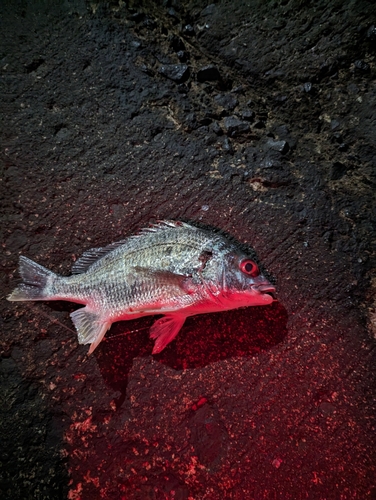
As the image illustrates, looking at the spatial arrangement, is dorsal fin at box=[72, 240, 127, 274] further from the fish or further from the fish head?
the fish head

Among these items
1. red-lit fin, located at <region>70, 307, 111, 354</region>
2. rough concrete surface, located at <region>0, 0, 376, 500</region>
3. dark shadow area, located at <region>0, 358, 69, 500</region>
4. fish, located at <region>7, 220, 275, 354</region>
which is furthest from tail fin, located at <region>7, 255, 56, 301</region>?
dark shadow area, located at <region>0, 358, 69, 500</region>

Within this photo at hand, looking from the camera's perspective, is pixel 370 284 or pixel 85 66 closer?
pixel 370 284

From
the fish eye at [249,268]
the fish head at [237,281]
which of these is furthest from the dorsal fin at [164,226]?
the fish eye at [249,268]

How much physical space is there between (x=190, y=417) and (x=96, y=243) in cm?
153

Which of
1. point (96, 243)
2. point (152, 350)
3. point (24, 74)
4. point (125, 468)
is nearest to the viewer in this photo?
point (125, 468)

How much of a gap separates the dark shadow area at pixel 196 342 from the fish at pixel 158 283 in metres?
0.15

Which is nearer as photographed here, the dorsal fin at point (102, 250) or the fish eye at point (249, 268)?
the fish eye at point (249, 268)

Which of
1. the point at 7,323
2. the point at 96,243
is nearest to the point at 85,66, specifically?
the point at 96,243

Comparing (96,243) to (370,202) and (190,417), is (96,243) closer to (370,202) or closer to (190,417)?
(190,417)

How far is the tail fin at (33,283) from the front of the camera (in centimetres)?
262

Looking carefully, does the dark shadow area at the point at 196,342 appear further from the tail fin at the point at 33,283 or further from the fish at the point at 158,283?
the tail fin at the point at 33,283

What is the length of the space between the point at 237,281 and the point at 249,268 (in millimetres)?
129

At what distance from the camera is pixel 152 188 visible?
294cm

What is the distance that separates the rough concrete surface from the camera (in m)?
2.47
